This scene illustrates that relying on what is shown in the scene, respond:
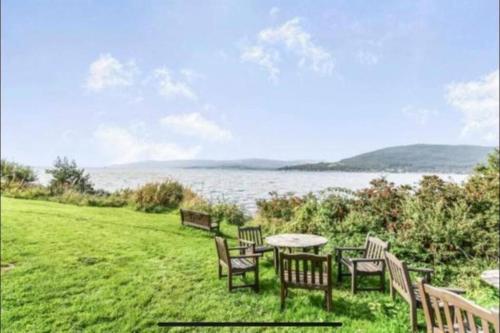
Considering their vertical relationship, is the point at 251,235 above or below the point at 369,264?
above

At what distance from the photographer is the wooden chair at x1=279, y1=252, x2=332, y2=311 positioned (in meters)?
3.67

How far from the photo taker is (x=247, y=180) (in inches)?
325

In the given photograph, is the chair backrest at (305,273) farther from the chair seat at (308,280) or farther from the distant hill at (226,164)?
the distant hill at (226,164)

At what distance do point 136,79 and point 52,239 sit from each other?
3.82 metres

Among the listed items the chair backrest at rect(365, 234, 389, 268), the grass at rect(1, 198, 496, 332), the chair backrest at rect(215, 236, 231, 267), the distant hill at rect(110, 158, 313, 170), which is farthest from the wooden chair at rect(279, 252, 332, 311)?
the distant hill at rect(110, 158, 313, 170)

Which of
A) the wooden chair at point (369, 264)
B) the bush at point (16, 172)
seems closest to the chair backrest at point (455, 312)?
the wooden chair at point (369, 264)

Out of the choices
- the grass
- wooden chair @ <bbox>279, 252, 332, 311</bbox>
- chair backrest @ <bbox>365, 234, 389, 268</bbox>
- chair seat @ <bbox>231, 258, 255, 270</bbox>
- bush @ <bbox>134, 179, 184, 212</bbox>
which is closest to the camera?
the grass

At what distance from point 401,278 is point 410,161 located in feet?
11.1

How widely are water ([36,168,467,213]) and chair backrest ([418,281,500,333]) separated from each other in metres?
3.28

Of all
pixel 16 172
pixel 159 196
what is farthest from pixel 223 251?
pixel 16 172

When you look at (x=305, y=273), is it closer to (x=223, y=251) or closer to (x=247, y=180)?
(x=223, y=251)

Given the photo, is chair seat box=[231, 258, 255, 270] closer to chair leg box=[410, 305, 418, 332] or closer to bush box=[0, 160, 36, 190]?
chair leg box=[410, 305, 418, 332]

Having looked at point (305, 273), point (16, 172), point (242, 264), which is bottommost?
point (242, 264)

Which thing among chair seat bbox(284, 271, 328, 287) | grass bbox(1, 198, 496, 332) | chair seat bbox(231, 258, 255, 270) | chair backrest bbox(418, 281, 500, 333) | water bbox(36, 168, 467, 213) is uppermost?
water bbox(36, 168, 467, 213)
